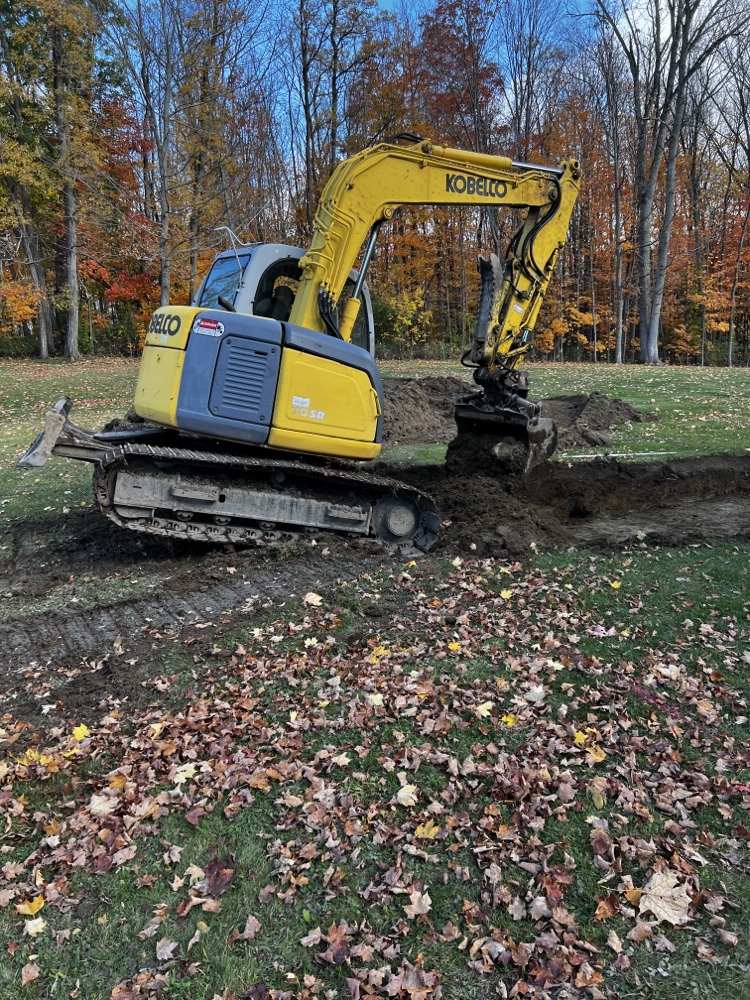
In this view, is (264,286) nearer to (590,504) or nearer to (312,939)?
(590,504)

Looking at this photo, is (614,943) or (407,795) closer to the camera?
(614,943)

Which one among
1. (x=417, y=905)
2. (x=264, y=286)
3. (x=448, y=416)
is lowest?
(x=417, y=905)

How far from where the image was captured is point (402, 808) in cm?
373

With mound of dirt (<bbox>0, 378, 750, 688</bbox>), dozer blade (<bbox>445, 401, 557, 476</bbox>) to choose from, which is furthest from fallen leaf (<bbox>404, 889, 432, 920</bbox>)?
dozer blade (<bbox>445, 401, 557, 476</bbox>)

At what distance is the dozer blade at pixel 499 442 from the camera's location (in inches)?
339

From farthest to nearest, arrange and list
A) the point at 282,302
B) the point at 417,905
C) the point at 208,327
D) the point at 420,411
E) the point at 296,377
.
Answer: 1. the point at 420,411
2. the point at 282,302
3. the point at 296,377
4. the point at 208,327
5. the point at 417,905

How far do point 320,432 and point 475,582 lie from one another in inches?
86.2

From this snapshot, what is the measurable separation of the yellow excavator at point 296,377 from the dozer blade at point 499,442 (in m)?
0.91

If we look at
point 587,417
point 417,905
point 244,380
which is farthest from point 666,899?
point 587,417

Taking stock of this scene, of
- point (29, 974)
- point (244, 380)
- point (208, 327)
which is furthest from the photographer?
point (244, 380)

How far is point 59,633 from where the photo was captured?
18.6 ft

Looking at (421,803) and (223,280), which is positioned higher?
(223,280)

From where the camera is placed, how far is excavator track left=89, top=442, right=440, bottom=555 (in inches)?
258

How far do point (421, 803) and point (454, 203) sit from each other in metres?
6.39
